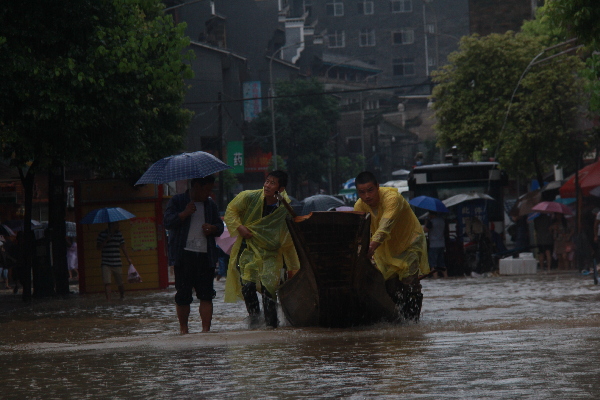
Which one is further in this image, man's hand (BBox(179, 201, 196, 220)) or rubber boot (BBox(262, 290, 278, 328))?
rubber boot (BBox(262, 290, 278, 328))

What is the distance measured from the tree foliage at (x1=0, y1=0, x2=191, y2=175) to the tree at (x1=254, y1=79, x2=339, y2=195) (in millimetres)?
49153

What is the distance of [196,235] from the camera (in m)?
10.5

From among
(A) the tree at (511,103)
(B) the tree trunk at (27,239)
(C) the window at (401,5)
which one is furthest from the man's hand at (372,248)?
(C) the window at (401,5)

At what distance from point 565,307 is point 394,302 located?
3777 millimetres

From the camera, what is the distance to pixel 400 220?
10617 mm

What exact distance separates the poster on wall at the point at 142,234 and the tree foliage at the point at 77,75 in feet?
10.9

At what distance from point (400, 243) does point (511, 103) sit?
22.9 meters

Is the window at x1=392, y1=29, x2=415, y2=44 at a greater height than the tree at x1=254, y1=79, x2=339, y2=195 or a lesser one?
greater

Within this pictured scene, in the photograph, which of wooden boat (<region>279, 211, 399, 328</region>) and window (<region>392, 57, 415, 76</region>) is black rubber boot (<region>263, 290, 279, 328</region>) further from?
window (<region>392, 57, 415, 76</region>)

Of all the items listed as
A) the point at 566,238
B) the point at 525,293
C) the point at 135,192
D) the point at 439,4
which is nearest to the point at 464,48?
the point at 566,238

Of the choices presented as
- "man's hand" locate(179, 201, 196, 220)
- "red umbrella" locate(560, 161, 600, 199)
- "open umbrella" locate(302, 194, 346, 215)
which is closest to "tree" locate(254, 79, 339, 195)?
"red umbrella" locate(560, 161, 600, 199)

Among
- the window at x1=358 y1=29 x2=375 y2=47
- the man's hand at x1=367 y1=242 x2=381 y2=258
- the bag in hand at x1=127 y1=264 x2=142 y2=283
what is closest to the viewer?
the man's hand at x1=367 y1=242 x2=381 y2=258

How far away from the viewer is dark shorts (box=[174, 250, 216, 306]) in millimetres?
10508

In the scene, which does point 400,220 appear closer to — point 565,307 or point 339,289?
point 339,289
